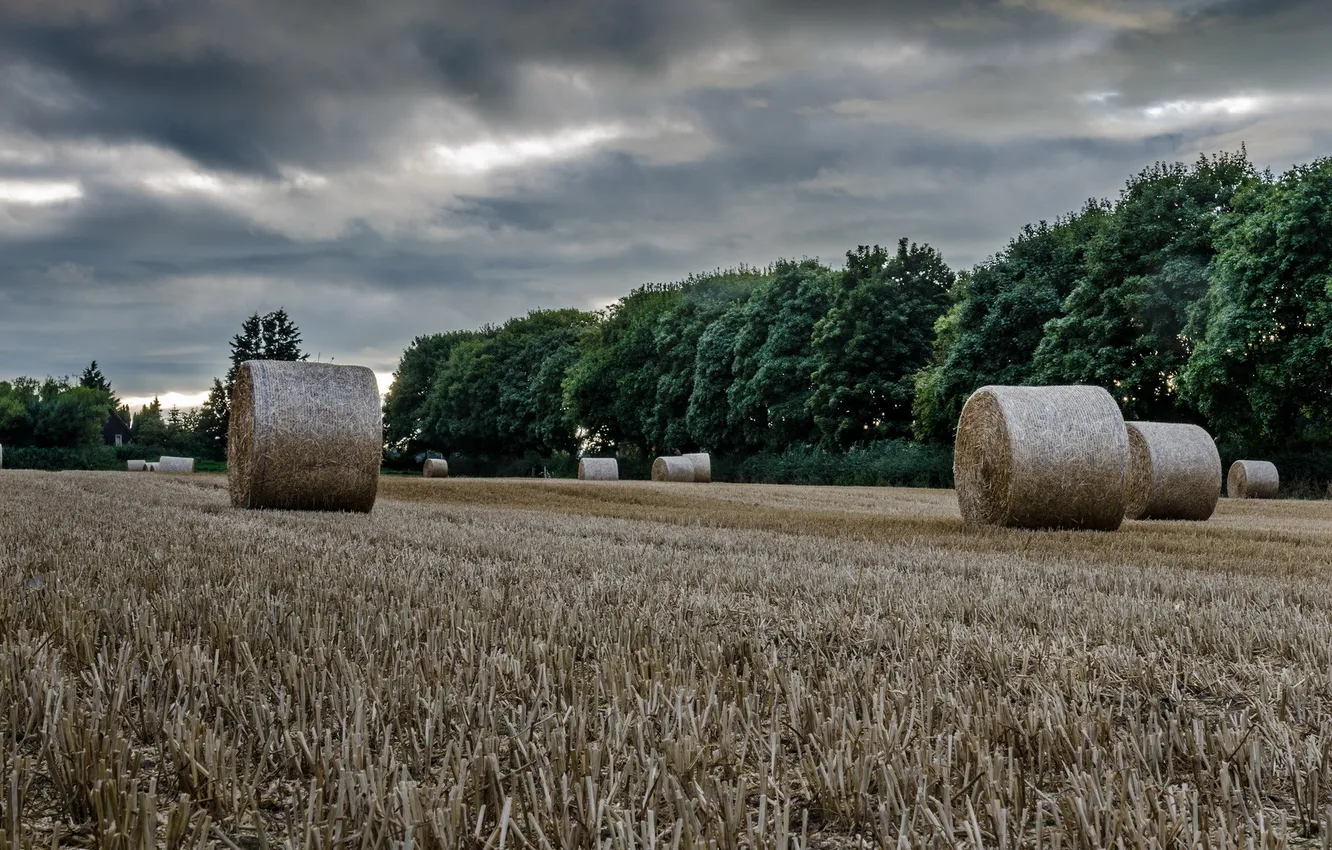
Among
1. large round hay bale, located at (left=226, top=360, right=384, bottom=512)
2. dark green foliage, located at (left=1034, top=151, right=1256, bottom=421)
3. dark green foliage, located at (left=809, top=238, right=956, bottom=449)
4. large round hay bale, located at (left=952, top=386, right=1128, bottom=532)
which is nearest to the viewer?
large round hay bale, located at (left=952, top=386, right=1128, bottom=532)

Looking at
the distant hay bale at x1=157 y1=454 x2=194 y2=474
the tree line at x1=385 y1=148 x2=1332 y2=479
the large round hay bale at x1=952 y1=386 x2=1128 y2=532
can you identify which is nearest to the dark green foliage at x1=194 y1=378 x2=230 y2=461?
the tree line at x1=385 y1=148 x2=1332 y2=479

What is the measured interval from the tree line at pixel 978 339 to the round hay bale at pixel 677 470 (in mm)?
6228

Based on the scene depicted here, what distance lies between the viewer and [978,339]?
38.4 m

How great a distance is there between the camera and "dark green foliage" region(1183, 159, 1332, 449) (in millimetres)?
28250

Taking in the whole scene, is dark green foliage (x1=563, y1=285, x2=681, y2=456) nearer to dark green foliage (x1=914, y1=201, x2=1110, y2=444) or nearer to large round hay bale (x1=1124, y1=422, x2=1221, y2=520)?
dark green foliage (x1=914, y1=201, x2=1110, y2=444)

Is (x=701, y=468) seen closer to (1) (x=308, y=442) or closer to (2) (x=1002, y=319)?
(2) (x=1002, y=319)

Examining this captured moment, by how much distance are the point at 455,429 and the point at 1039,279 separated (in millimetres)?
48229

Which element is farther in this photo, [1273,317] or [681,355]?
[681,355]

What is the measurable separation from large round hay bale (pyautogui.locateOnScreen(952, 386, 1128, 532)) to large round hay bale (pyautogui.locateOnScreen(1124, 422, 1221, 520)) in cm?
526

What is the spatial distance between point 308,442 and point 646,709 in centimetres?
1134

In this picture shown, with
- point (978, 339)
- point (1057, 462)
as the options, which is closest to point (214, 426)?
point (978, 339)

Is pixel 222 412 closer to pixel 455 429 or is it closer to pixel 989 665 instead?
pixel 455 429

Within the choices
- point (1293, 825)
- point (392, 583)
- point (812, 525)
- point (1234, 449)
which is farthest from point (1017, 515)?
point (1234, 449)

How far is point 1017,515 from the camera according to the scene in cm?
1258
